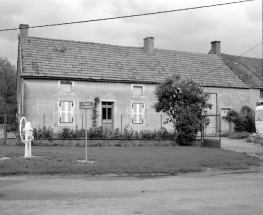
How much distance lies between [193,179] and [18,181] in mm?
5257

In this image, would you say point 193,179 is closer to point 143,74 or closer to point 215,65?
point 143,74

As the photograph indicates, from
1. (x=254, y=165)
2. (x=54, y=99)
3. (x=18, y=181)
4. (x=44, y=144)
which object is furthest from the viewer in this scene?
(x=54, y=99)

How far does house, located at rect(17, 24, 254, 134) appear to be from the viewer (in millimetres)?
26828

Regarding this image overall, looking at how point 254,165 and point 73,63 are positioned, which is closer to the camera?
point 254,165

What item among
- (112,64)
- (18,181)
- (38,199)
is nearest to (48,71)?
(112,64)

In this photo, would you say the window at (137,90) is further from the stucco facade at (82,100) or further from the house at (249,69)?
the house at (249,69)

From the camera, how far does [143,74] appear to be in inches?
1211

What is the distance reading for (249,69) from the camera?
3738cm

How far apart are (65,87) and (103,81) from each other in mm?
2988

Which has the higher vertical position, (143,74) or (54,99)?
(143,74)

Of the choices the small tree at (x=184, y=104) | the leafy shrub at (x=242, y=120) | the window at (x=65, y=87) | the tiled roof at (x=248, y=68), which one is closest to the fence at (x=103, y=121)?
the window at (x=65, y=87)

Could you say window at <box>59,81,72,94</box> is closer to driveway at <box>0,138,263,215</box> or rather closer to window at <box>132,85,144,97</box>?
window at <box>132,85,144,97</box>

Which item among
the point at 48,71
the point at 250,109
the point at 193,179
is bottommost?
the point at 193,179

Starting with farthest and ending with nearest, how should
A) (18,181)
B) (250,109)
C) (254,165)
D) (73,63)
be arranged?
1. (250,109)
2. (73,63)
3. (254,165)
4. (18,181)
